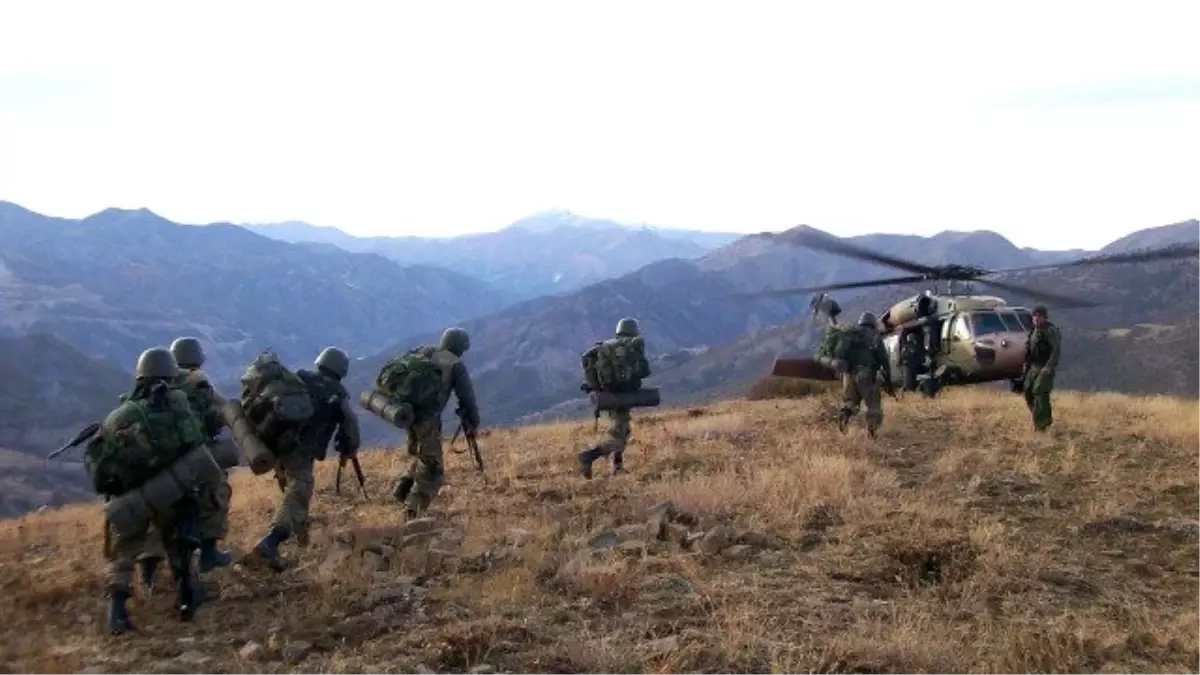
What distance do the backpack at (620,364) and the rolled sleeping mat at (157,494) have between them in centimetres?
624

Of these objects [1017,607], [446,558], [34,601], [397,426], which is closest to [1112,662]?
[1017,607]

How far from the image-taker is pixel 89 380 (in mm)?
144875

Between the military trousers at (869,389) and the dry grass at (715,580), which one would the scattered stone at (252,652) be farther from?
the military trousers at (869,389)

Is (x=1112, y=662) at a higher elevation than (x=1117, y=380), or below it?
higher

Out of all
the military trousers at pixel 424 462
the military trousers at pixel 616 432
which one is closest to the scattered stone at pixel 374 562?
the military trousers at pixel 424 462

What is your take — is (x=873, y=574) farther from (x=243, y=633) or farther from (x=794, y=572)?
(x=243, y=633)

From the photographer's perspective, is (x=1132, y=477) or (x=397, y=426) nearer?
(x=397, y=426)

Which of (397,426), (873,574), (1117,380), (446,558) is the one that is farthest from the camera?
(1117,380)

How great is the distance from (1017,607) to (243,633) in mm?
4904

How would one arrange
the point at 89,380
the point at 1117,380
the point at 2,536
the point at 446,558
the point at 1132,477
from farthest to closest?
the point at 89,380
the point at 1117,380
the point at 2,536
the point at 1132,477
the point at 446,558

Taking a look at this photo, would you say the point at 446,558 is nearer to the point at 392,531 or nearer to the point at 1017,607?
the point at 392,531

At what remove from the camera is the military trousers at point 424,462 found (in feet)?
30.7

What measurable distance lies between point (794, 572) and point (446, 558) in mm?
2653

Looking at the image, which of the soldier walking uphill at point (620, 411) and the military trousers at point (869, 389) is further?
the military trousers at point (869, 389)
